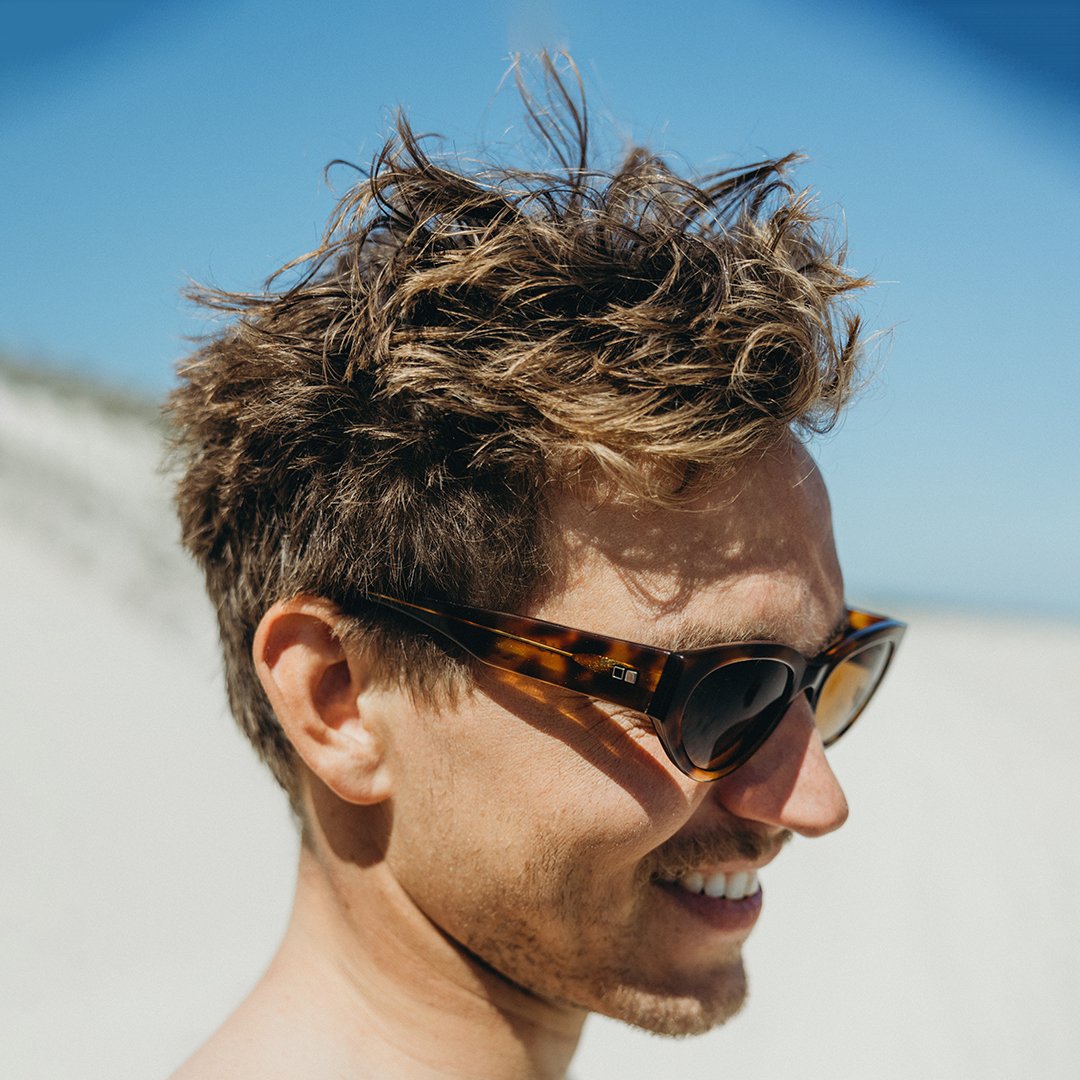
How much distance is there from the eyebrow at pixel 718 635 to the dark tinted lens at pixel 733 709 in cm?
4

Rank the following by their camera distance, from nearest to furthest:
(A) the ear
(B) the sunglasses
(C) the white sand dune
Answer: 1. (B) the sunglasses
2. (A) the ear
3. (C) the white sand dune

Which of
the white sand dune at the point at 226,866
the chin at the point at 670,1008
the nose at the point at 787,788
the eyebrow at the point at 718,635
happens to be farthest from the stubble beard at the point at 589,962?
the white sand dune at the point at 226,866

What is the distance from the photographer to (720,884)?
1.77 metres

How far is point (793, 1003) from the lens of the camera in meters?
6.54

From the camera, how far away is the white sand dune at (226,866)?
6.04 m

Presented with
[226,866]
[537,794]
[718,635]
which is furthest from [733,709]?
[226,866]

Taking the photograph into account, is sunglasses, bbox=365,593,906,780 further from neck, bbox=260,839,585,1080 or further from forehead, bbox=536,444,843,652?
neck, bbox=260,839,585,1080

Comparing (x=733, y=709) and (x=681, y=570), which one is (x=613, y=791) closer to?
(x=733, y=709)

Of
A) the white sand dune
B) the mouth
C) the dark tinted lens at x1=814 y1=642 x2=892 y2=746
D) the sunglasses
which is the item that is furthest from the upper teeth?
the white sand dune

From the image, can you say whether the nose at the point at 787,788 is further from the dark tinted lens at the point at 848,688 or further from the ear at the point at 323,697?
the ear at the point at 323,697

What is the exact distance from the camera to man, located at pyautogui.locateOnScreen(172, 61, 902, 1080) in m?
1.58

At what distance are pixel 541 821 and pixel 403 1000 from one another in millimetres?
448

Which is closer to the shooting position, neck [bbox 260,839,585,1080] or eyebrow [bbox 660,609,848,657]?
eyebrow [bbox 660,609,848,657]

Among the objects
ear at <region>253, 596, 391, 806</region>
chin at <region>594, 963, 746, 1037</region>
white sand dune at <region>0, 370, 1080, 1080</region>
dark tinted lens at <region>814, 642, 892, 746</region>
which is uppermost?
dark tinted lens at <region>814, 642, 892, 746</region>
